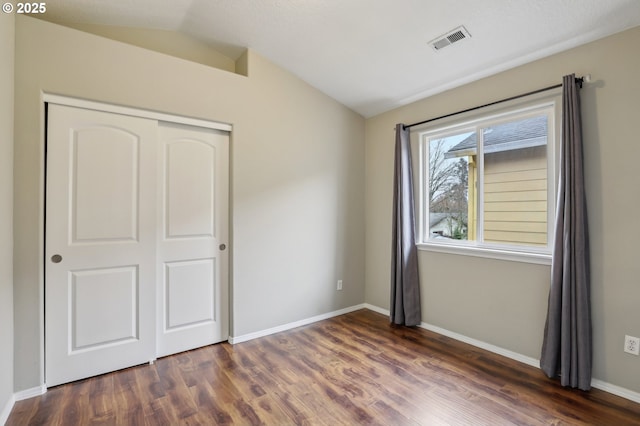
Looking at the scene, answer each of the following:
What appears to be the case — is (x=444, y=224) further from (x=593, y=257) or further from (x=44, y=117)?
(x=44, y=117)

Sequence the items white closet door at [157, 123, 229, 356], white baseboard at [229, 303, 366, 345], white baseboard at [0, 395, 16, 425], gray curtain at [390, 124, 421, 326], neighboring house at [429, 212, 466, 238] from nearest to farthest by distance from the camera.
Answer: white baseboard at [0, 395, 16, 425], white closet door at [157, 123, 229, 356], white baseboard at [229, 303, 366, 345], neighboring house at [429, 212, 466, 238], gray curtain at [390, 124, 421, 326]

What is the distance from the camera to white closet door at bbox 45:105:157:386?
7.24 feet

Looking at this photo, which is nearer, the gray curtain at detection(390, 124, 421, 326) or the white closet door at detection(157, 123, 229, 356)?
the white closet door at detection(157, 123, 229, 356)

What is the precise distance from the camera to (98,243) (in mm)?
2354

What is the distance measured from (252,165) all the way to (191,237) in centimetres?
90

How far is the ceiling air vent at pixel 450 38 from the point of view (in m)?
2.39

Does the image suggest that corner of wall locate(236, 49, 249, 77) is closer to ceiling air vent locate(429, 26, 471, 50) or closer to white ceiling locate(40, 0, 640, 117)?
white ceiling locate(40, 0, 640, 117)

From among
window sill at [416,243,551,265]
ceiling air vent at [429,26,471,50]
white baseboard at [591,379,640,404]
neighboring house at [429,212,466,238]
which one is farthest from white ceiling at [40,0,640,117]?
white baseboard at [591,379,640,404]

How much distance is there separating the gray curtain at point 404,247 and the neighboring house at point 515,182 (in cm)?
66

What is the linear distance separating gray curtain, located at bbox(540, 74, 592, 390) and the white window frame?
0.18 m

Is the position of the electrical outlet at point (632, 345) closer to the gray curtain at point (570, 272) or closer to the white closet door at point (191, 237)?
the gray curtain at point (570, 272)

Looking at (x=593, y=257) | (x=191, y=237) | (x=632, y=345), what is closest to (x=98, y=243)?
(x=191, y=237)

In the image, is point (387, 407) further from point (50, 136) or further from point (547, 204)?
point (50, 136)

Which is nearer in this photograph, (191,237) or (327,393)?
(327,393)
